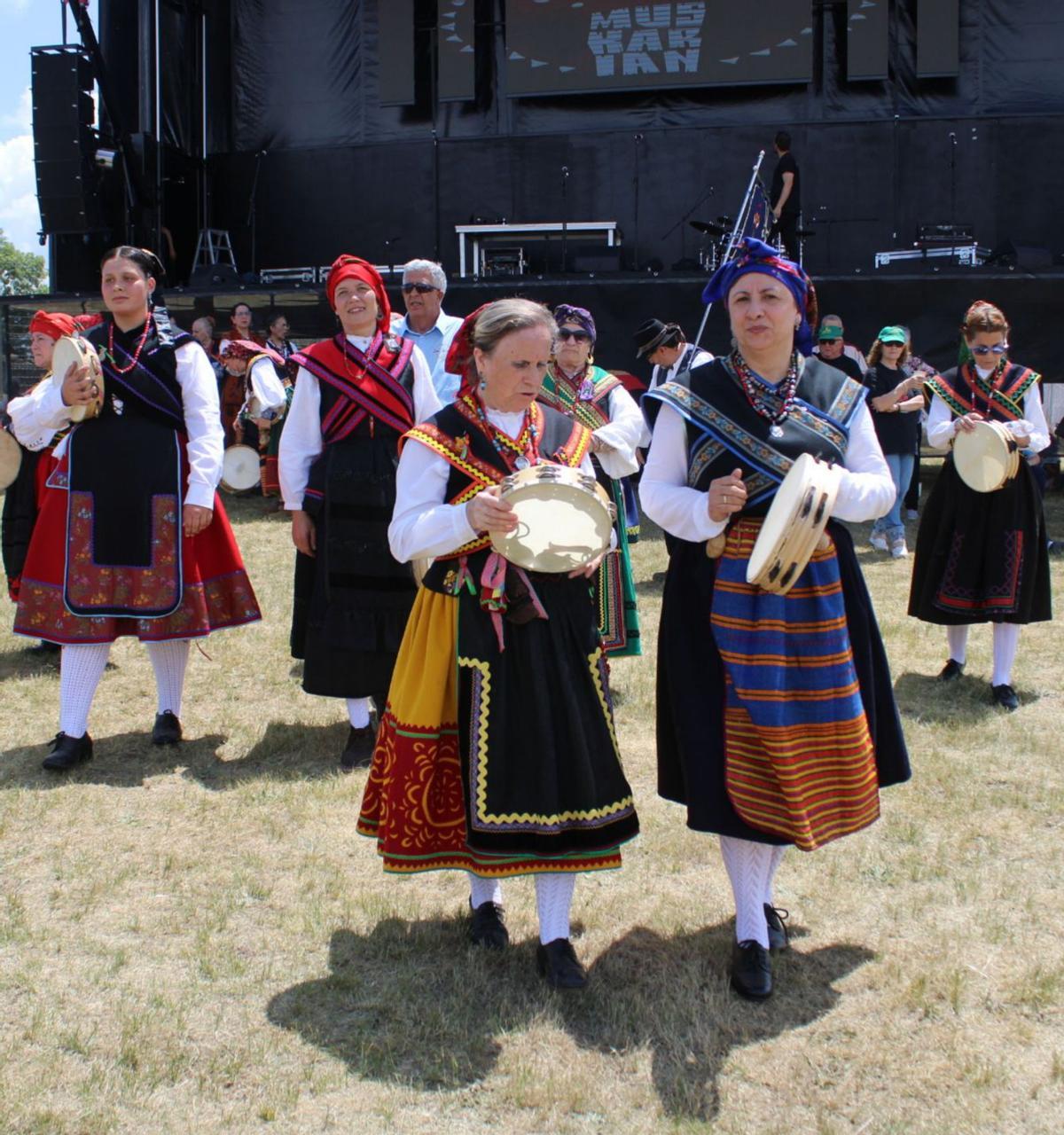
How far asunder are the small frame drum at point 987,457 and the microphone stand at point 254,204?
11.9 meters

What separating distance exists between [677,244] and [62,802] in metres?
11.2

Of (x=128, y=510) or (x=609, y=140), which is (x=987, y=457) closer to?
(x=128, y=510)

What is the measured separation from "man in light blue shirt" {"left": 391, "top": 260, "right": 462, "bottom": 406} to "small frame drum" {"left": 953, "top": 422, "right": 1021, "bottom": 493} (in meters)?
2.31

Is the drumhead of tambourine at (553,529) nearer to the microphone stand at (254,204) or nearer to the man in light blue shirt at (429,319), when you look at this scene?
the man in light blue shirt at (429,319)

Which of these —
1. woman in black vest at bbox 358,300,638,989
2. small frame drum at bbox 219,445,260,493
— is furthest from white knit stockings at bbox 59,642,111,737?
small frame drum at bbox 219,445,260,493

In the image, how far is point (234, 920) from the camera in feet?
11.4

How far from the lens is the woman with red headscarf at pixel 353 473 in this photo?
4.54 metres

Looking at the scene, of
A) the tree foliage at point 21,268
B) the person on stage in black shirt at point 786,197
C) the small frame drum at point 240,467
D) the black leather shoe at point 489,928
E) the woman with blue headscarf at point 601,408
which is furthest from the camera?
the tree foliage at point 21,268

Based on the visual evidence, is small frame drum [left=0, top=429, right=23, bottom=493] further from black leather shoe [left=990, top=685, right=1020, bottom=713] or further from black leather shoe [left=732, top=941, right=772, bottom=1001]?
black leather shoe [left=990, top=685, right=1020, bottom=713]

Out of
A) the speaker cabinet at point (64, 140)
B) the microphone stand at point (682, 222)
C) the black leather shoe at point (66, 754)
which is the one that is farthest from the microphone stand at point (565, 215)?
the black leather shoe at point (66, 754)

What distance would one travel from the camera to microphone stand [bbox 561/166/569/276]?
12691 millimetres

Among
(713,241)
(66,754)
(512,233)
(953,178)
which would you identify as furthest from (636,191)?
(66,754)

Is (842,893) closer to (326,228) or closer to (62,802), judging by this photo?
(62,802)

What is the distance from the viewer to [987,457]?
5.28 metres
